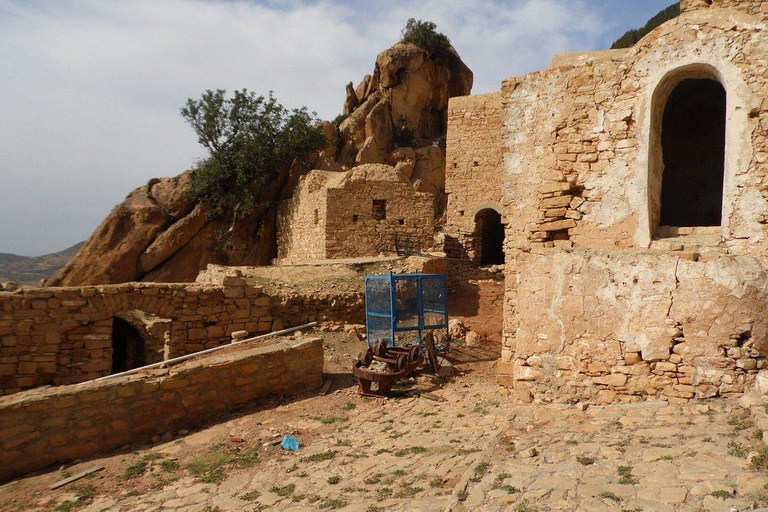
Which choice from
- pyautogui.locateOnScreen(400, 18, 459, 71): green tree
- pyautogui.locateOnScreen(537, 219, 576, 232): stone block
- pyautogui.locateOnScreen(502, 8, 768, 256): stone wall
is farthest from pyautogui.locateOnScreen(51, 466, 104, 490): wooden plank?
pyautogui.locateOnScreen(400, 18, 459, 71): green tree

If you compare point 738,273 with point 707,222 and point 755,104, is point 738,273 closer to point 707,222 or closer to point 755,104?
point 755,104

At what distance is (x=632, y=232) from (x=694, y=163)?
14.8 ft

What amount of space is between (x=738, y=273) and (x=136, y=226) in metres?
19.7

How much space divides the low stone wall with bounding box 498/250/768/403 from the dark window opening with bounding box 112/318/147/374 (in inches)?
380

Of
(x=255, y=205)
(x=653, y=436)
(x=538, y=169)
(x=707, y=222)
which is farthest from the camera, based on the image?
(x=255, y=205)

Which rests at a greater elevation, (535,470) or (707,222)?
(707,222)

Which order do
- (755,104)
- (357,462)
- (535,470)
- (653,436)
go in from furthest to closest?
(357,462) → (755,104) → (653,436) → (535,470)

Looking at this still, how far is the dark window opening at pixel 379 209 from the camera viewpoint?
59.8 ft

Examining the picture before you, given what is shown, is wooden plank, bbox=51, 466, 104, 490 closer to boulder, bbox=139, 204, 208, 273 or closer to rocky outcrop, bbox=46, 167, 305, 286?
rocky outcrop, bbox=46, 167, 305, 286

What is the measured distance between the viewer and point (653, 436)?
12.5ft

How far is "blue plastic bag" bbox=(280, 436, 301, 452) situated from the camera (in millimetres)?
6027

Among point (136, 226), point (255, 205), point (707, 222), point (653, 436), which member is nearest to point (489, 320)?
point (707, 222)

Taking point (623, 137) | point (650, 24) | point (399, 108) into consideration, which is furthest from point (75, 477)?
point (650, 24)

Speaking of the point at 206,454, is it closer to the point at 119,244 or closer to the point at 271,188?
the point at 119,244
